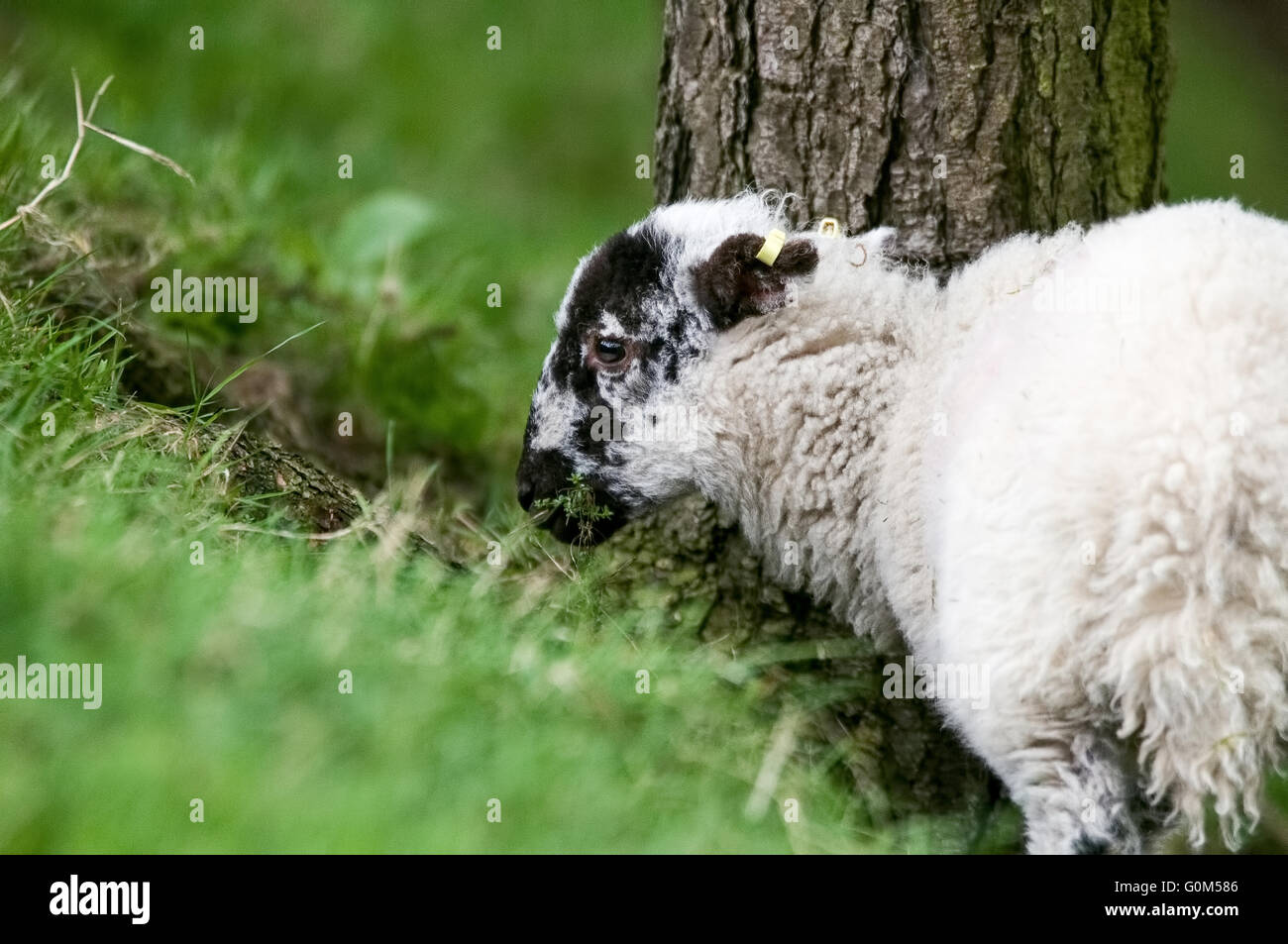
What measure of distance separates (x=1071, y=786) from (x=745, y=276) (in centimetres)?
198

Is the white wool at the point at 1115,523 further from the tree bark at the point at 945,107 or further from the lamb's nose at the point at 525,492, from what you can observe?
the lamb's nose at the point at 525,492

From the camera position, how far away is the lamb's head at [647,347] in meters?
4.59

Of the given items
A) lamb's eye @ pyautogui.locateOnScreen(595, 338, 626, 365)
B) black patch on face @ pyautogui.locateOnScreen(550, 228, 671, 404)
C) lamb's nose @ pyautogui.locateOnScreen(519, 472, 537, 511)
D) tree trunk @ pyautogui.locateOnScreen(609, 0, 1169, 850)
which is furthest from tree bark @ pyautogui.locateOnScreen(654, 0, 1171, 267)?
lamb's nose @ pyautogui.locateOnScreen(519, 472, 537, 511)

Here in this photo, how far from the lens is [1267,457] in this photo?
3.34 m

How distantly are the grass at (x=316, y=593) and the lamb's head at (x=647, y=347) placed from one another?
20 cm

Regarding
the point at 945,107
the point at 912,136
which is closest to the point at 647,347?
the point at 912,136

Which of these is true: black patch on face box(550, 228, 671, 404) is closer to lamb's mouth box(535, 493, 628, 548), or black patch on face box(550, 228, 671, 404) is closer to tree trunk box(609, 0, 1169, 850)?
lamb's mouth box(535, 493, 628, 548)

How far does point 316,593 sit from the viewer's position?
379cm

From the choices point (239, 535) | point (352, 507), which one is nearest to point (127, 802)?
point (239, 535)

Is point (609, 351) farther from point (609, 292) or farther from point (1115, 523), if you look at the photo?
point (1115, 523)

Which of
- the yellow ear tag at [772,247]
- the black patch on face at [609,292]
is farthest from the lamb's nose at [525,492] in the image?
the yellow ear tag at [772,247]

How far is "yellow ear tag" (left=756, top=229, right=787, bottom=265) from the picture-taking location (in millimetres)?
4453

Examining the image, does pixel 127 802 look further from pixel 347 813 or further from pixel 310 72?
pixel 310 72
